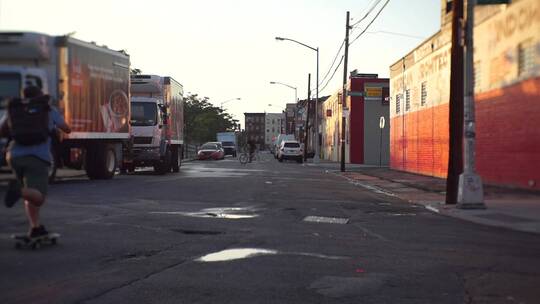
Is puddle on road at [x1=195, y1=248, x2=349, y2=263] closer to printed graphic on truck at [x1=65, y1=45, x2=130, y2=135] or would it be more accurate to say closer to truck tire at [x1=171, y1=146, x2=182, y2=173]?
printed graphic on truck at [x1=65, y1=45, x2=130, y2=135]

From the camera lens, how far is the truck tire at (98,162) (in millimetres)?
18734

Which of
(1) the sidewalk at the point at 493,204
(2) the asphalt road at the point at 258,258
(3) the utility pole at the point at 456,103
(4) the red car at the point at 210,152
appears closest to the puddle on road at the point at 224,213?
(2) the asphalt road at the point at 258,258

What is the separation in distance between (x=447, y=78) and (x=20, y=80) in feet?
54.4

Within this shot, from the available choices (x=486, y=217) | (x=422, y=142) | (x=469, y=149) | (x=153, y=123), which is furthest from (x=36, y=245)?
(x=422, y=142)

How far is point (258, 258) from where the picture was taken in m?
6.87

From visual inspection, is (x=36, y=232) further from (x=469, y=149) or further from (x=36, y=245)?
(x=469, y=149)

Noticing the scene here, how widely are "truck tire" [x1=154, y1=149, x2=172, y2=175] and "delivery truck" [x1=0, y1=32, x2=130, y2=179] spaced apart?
2707 millimetres

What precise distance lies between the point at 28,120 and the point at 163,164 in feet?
56.9

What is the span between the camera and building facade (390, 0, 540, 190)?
1702 centimetres

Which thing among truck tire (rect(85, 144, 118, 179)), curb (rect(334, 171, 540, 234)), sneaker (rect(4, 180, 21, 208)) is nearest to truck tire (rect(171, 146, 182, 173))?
truck tire (rect(85, 144, 118, 179))

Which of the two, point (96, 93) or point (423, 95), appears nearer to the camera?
point (96, 93)

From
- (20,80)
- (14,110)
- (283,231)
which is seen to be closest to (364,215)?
(283,231)

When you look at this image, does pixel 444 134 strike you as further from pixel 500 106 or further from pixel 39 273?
pixel 39 273

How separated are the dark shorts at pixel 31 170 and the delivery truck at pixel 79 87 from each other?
720cm
